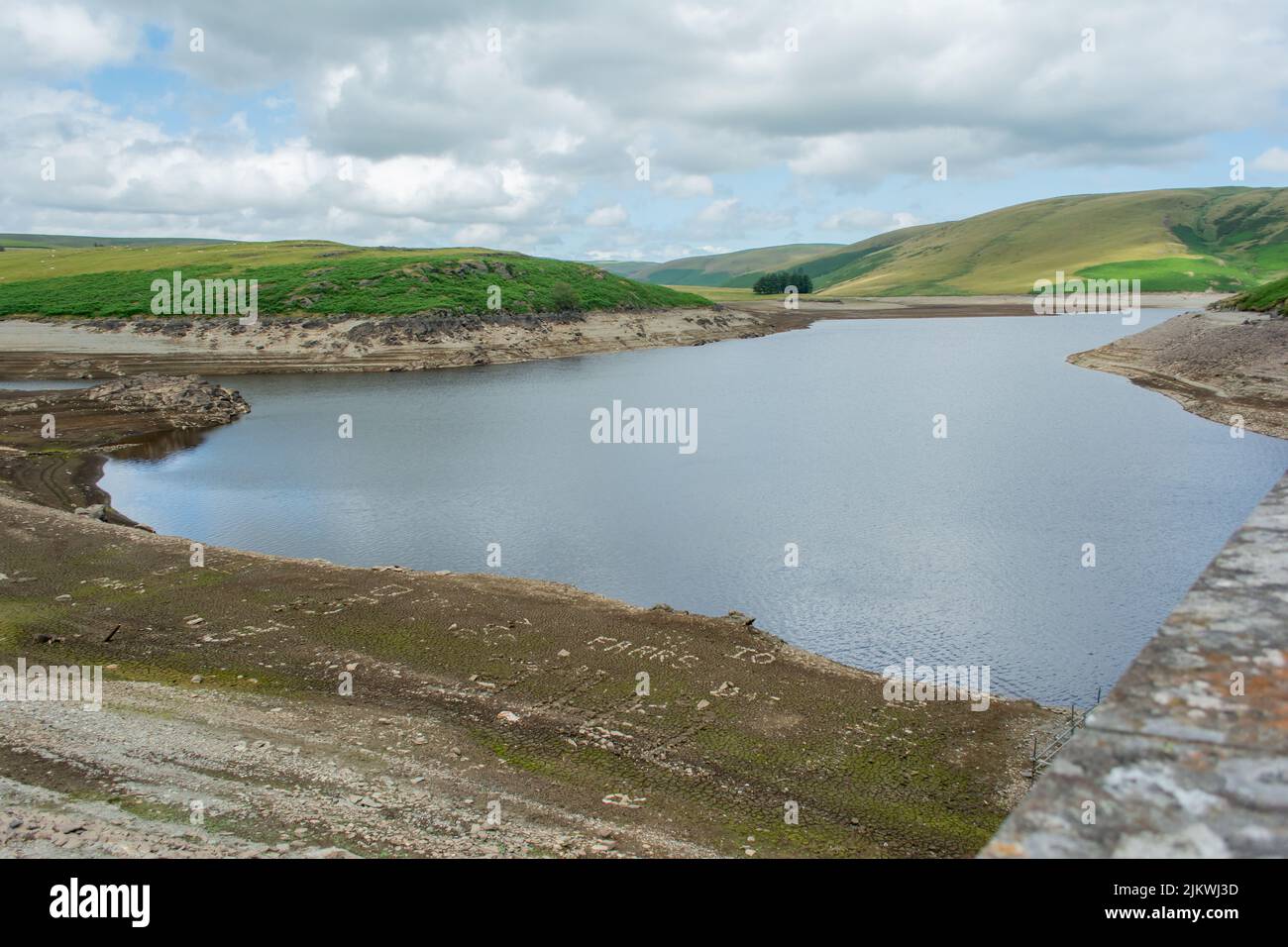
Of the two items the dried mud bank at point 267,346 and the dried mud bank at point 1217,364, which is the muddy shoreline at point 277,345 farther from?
the dried mud bank at point 1217,364

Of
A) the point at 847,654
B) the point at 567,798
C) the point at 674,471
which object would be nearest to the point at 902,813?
the point at 567,798

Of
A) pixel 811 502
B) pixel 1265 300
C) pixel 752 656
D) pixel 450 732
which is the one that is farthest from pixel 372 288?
pixel 450 732

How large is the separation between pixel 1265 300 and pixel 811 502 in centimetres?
6207

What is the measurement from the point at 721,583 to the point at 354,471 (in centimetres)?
2416

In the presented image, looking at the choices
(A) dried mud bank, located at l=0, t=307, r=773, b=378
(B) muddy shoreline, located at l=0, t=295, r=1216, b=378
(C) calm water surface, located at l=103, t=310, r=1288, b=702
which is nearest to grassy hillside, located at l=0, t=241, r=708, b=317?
(A) dried mud bank, located at l=0, t=307, r=773, b=378

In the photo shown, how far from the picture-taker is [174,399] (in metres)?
61.0

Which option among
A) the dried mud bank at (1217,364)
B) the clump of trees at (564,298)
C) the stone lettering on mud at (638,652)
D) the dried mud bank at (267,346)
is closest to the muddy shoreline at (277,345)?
the dried mud bank at (267,346)

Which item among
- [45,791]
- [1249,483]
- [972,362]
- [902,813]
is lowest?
[902,813]

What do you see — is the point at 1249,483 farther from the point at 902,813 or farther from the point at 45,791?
the point at 45,791

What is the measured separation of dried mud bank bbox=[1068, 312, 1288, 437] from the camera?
180 ft

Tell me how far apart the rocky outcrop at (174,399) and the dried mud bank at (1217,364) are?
65280mm

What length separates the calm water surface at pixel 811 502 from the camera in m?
24.5

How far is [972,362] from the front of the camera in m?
89.4

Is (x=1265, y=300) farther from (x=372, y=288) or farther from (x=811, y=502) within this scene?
(x=372, y=288)
